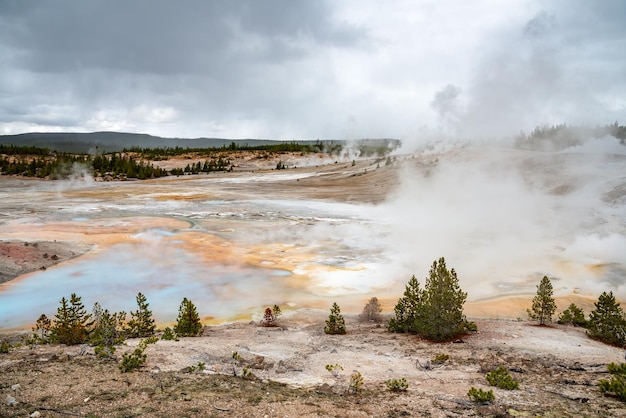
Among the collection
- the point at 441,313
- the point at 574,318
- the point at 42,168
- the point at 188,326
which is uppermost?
the point at 42,168

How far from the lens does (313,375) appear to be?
25.2 ft

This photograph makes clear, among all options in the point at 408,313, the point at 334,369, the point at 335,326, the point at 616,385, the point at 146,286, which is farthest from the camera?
the point at 146,286

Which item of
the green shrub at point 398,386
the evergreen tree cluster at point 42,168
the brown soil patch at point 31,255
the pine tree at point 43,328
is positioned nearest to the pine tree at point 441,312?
the green shrub at point 398,386

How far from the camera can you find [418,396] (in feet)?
21.5

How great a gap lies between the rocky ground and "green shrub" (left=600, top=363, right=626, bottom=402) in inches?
6.0

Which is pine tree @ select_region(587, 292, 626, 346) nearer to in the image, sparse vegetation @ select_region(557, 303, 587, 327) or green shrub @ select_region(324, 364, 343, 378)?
sparse vegetation @ select_region(557, 303, 587, 327)

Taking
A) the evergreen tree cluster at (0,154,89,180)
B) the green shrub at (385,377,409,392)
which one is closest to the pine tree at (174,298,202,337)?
the green shrub at (385,377,409,392)

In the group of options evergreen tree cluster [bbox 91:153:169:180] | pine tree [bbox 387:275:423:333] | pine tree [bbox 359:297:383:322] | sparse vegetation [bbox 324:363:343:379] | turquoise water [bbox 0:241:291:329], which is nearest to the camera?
sparse vegetation [bbox 324:363:343:379]

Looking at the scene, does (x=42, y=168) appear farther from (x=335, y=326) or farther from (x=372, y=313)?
(x=335, y=326)

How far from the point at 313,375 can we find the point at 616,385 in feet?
15.4

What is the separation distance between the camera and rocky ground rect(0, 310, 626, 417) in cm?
586

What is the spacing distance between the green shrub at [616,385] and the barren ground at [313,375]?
150mm

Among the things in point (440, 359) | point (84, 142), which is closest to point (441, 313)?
point (440, 359)

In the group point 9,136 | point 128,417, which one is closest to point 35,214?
point 128,417
